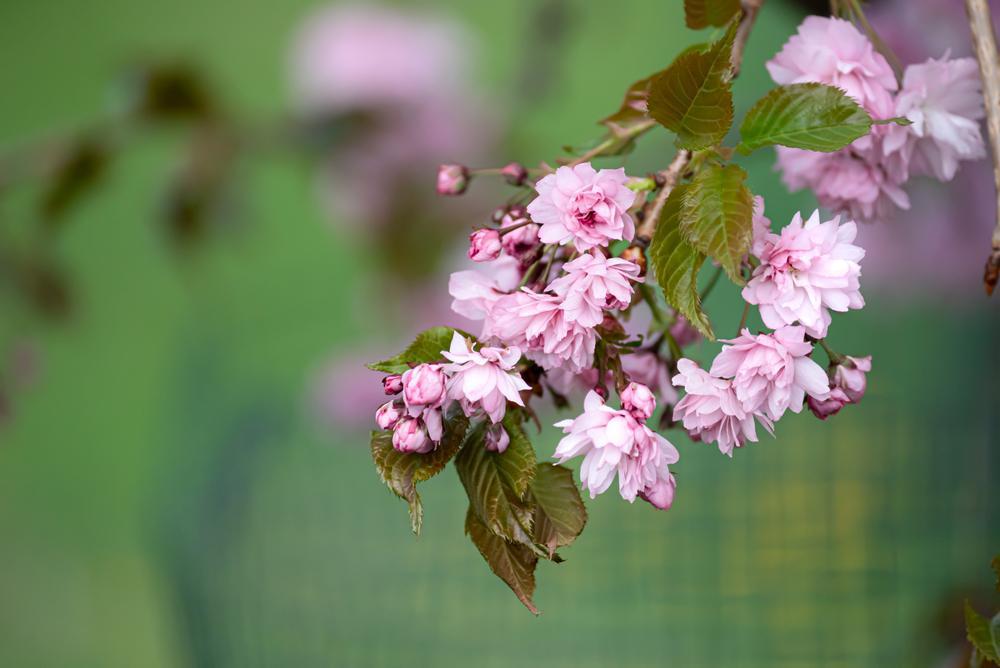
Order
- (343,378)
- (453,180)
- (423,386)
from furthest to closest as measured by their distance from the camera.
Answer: (343,378), (453,180), (423,386)

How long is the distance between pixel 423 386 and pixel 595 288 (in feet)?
0.20

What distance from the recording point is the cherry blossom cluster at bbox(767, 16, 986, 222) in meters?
0.39

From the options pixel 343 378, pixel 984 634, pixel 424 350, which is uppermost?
pixel 424 350

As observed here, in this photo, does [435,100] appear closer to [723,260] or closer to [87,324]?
[87,324]

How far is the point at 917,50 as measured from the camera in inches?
28.8

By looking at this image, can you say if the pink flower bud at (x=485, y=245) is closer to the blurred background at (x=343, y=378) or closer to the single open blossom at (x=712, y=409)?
the single open blossom at (x=712, y=409)

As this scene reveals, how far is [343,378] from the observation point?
4.00 feet

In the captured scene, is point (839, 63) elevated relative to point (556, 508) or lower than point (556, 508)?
elevated

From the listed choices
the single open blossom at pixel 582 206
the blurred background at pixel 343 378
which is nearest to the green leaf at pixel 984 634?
the single open blossom at pixel 582 206

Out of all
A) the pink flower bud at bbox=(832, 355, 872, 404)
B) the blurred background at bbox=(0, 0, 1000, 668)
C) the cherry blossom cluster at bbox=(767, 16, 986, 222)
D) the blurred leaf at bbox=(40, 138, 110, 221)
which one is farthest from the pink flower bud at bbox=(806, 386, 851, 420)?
the blurred leaf at bbox=(40, 138, 110, 221)

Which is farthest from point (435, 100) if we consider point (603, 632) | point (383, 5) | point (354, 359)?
point (603, 632)

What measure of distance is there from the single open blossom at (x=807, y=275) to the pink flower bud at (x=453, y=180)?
14 cm

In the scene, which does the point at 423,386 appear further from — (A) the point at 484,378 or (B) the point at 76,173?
(B) the point at 76,173

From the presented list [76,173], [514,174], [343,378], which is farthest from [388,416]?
[343,378]
